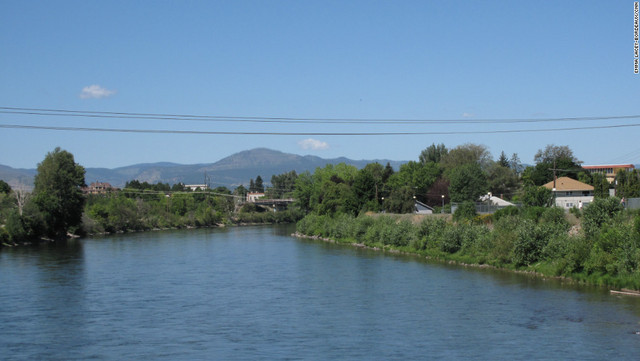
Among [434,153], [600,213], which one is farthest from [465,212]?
[434,153]

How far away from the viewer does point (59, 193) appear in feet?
266

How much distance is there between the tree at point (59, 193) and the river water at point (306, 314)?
33.5 meters

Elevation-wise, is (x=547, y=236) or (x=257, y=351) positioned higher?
(x=547, y=236)

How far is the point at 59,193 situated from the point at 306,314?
2460 inches

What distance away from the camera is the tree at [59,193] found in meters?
77.1

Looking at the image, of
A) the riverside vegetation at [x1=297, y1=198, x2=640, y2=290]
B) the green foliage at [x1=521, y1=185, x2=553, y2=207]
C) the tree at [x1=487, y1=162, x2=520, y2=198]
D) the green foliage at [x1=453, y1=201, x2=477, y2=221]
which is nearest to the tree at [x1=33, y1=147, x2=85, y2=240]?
the riverside vegetation at [x1=297, y1=198, x2=640, y2=290]

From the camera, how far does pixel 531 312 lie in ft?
89.0

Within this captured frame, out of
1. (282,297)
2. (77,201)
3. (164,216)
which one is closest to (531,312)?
(282,297)

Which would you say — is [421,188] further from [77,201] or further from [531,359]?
[531,359]

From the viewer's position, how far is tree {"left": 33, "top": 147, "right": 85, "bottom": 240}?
77.1m

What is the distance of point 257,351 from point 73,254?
4020cm

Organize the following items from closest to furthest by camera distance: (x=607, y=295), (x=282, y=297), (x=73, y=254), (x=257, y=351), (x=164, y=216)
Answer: (x=257, y=351) → (x=607, y=295) → (x=282, y=297) → (x=73, y=254) → (x=164, y=216)

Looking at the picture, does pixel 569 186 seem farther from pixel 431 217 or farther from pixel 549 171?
pixel 431 217

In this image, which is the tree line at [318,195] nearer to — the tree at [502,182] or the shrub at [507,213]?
the tree at [502,182]
